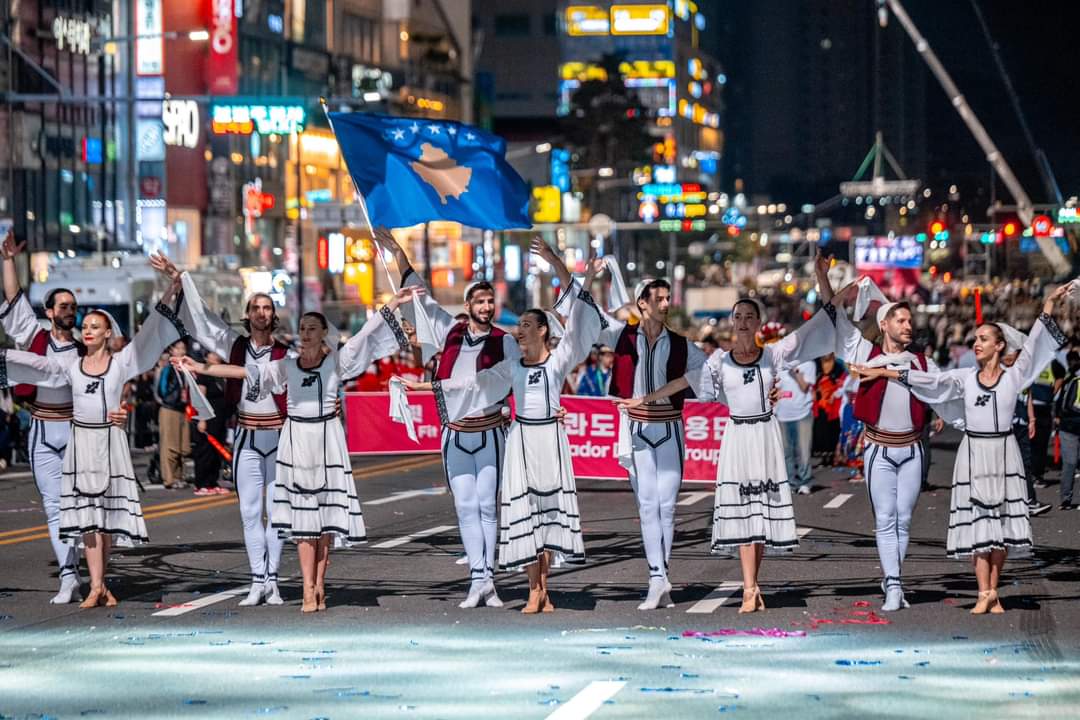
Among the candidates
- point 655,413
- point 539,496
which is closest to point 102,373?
point 539,496

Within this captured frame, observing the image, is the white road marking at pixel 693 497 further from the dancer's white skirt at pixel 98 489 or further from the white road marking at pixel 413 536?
the dancer's white skirt at pixel 98 489

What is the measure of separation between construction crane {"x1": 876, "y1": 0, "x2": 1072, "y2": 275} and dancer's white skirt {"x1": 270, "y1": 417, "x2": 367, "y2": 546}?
50028 mm

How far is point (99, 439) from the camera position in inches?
433

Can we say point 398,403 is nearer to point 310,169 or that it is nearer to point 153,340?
point 153,340

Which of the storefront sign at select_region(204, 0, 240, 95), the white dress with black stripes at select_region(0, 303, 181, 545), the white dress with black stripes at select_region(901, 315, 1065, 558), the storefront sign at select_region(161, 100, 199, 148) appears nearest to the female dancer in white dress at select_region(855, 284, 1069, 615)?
the white dress with black stripes at select_region(901, 315, 1065, 558)

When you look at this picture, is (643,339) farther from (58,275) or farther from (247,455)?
(58,275)

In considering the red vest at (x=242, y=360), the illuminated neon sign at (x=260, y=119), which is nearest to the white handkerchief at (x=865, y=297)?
the red vest at (x=242, y=360)

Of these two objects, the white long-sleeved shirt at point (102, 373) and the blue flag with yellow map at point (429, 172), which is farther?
the blue flag with yellow map at point (429, 172)

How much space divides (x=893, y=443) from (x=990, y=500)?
677mm

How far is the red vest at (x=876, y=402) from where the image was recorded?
10719 mm

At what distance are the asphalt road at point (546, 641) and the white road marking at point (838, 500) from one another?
358 cm

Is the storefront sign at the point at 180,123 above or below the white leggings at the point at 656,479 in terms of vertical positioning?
above

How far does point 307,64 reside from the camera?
75438mm

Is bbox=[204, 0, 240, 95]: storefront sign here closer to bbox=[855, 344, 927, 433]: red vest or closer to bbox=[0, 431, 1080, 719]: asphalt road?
bbox=[0, 431, 1080, 719]: asphalt road
